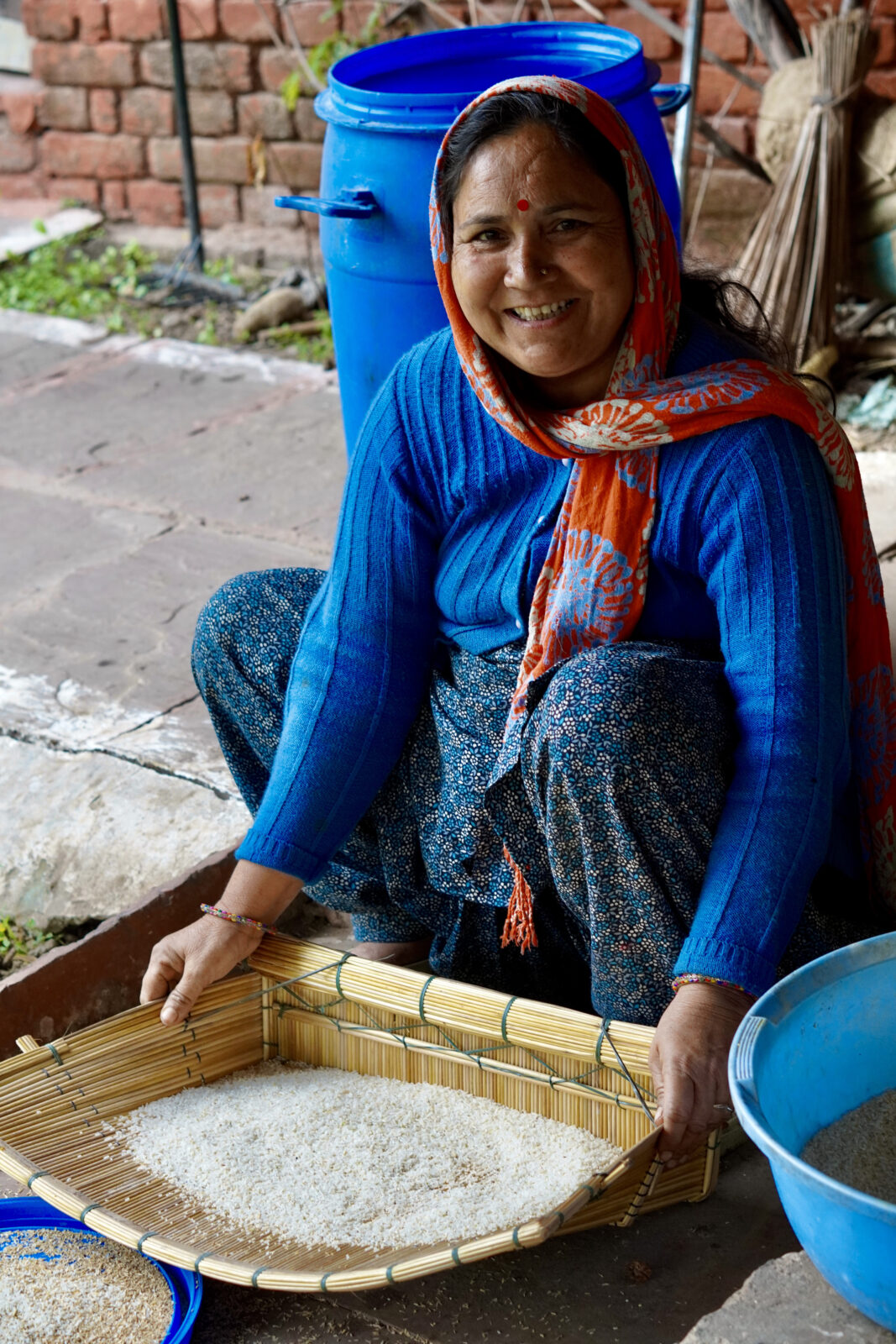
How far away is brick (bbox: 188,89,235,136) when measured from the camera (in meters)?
5.77

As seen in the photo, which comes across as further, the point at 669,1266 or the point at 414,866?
the point at 414,866

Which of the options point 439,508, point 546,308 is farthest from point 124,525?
point 546,308

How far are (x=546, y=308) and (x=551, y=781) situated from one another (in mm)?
544

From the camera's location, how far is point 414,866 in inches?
76.5

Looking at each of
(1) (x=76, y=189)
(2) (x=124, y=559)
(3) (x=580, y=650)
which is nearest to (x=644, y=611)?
(3) (x=580, y=650)

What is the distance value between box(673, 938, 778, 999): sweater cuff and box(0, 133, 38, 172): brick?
236 inches

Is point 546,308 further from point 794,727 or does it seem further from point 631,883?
point 631,883

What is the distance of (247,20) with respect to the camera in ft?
18.1

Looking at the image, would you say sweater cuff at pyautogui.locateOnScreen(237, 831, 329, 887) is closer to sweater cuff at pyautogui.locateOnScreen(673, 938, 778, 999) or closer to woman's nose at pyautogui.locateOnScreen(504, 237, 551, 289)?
sweater cuff at pyautogui.locateOnScreen(673, 938, 778, 999)

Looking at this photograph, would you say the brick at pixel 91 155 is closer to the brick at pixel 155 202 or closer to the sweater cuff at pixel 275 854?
the brick at pixel 155 202

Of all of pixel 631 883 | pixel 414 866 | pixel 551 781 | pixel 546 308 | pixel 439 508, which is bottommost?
pixel 414 866

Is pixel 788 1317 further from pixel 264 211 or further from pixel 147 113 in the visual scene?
pixel 147 113

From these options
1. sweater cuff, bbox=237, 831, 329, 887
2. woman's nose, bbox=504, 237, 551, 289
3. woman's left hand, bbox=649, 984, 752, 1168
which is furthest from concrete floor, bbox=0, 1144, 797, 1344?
woman's nose, bbox=504, 237, 551, 289

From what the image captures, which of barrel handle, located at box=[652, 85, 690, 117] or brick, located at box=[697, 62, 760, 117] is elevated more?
barrel handle, located at box=[652, 85, 690, 117]
